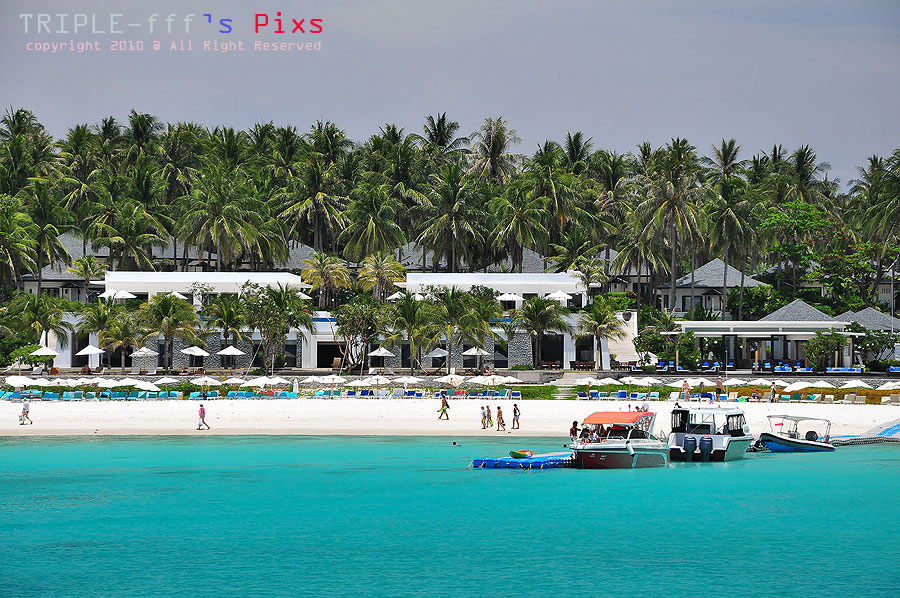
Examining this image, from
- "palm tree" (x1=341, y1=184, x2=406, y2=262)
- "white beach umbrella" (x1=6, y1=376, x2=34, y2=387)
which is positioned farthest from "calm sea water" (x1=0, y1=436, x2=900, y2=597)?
"palm tree" (x1=341, y1=184, x2=406, y2=262)

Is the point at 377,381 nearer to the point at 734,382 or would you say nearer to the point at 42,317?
the point at 734,382

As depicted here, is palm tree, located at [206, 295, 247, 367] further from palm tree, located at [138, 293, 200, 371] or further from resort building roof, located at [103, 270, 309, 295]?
resort building roof, located at [103, 270, 309, 295]

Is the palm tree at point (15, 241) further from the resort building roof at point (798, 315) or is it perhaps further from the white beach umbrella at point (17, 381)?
the resort building roof at point (798, 315)

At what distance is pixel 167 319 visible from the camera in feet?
223

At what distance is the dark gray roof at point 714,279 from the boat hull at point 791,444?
48.6 meters

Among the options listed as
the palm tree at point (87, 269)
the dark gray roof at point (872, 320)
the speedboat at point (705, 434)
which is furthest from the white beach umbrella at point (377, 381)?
the dark gray roof at point (872, 320)

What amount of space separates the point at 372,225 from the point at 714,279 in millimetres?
31816

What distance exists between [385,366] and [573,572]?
4614 cm

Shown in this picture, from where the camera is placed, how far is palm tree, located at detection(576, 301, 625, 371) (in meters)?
71.4

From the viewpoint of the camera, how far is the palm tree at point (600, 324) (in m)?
71.4

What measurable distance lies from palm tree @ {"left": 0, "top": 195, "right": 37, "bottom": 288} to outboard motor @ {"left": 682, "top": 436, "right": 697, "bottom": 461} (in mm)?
56765

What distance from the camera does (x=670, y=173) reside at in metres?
86.4

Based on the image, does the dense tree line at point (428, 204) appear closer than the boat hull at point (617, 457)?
No

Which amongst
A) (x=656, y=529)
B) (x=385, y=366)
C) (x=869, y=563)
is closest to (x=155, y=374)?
(x=385, y=366)
